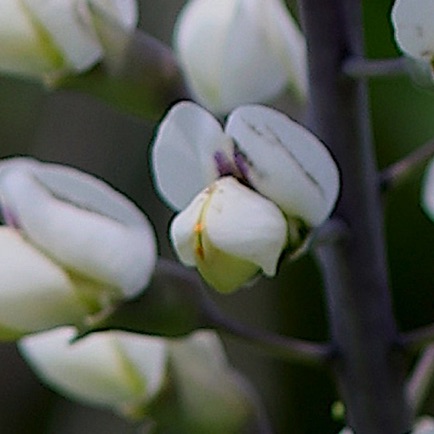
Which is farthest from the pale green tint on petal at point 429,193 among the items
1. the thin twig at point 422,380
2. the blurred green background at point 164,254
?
the blurred green background at point 164,254

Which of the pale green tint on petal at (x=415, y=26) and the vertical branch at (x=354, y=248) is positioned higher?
the pale green tint on petal at (x=415, y=26)

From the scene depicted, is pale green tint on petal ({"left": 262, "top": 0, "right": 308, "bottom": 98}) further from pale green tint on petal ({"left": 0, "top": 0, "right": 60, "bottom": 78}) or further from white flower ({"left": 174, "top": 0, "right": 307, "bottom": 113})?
pale green tint on petal ({"left": 0, "top": 0, "right": 60, "bottom": 78})

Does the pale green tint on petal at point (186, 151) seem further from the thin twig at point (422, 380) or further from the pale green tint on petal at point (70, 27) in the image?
the thin twig at point (422, 380)

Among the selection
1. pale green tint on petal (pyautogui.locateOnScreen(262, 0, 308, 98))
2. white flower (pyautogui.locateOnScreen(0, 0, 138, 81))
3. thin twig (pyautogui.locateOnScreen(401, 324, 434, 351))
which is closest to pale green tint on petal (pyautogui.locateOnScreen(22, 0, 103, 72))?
white flower (pyautogui.locateOnScreen(0, 0, 138, 81))

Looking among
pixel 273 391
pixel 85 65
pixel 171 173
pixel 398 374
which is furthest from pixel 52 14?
pixel 273 391

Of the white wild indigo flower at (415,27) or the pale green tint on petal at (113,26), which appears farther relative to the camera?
the pale green tint on petal at (113,26)

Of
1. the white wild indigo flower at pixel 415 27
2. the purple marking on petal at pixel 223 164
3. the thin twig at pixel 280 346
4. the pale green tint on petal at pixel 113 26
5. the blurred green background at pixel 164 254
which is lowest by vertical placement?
the blurred green background at pixel 164 254

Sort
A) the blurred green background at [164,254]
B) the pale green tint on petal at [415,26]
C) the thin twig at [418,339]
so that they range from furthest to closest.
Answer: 1. the blurred green background at [164,254]
2. the thin twig at [418,339]
3. the pale green tint on petal at [415,26]

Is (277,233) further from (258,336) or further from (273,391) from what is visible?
(273,391)
